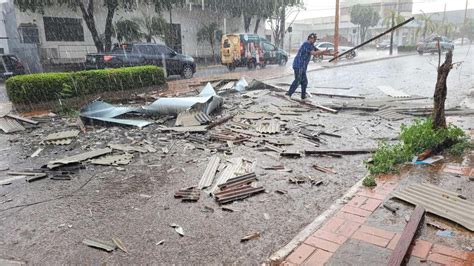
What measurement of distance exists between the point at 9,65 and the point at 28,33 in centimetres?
722

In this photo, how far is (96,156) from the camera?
5719 mm

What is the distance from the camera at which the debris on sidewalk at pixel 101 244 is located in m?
3.18

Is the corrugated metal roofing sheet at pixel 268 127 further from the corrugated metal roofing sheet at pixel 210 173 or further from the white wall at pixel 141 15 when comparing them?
the white wall at pixel 141 15

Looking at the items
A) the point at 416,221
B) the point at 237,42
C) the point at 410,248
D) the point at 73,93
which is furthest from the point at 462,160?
the point at 237,42

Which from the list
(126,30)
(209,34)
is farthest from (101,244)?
(209,34)

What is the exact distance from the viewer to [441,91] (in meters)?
5.14

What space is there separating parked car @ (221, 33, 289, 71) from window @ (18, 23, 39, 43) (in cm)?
1174

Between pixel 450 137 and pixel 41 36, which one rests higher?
pixel 41 36

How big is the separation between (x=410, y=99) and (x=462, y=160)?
5597 millimetres

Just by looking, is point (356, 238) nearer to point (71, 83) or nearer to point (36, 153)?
point (36, 153)

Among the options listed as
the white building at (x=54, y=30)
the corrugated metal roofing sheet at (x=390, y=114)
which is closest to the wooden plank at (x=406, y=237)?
the corrugated metal roofing sheet at (x=390, y=114)

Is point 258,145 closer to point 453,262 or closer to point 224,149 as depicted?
point 224,149

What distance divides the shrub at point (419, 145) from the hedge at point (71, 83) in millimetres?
8918

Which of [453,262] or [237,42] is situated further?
[237,42]
